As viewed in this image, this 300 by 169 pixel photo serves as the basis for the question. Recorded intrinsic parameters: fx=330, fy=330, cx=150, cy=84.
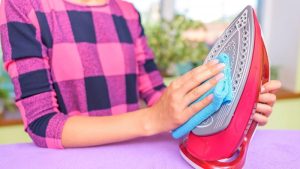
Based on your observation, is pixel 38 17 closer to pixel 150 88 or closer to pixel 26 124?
pixel 26 124

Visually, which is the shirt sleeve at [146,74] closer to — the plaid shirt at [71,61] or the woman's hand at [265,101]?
the plaid shirt at [71,61]

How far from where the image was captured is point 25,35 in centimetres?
56

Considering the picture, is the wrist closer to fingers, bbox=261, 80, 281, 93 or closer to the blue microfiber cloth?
the blue microfiber cloth

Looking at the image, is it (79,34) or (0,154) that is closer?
(0,154)

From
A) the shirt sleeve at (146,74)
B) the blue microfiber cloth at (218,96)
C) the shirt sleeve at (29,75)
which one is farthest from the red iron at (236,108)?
the shirt sleeve at (146,74)

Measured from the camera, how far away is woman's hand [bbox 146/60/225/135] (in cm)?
43

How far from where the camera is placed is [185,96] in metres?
0.45

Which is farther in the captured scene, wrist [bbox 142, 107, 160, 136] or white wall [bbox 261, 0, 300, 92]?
white wall [bbox 261, 0, 300, 92]

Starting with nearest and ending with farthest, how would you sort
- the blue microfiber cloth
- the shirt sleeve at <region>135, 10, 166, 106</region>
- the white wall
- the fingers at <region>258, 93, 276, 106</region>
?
the blue microfiber cloth
the fingers at <region>258, 93, 276, 106</region>
the shirt sleeve at <region>135, 10, 166, 106</region>
the white wall

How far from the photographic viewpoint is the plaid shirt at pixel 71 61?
542mm

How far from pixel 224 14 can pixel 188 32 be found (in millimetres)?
248

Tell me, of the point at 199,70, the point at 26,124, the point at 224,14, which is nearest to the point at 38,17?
the point at 26,124

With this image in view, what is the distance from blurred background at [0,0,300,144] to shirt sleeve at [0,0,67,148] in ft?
3.42

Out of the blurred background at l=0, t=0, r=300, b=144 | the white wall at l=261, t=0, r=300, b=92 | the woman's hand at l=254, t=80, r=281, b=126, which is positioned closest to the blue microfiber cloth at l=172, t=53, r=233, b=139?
the woman's hand at l=254, t=80, r=281, b=126
